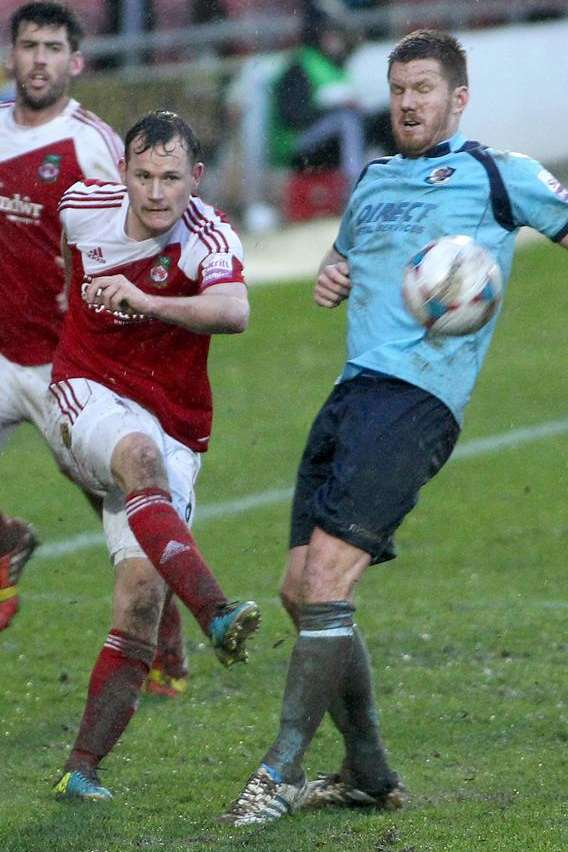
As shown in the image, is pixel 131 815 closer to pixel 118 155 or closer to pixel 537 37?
pixel 118 155

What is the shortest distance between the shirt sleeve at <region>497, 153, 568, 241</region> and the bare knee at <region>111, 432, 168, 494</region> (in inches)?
50.0

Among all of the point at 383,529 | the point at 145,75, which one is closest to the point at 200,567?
the point at 383,529

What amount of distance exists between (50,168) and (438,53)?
210 centimetres

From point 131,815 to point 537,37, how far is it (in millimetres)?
16210

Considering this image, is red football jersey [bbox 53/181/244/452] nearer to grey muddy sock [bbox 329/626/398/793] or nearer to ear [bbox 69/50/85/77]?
grey muddy sock [bbox 329/626/398/793]

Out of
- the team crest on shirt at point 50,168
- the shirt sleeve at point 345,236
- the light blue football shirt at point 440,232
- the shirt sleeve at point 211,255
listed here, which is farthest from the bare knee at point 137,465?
the team crest on shirt at point 50,168

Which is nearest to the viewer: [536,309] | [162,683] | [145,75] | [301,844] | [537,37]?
[301,844]

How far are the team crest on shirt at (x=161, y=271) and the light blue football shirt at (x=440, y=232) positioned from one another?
0.63m

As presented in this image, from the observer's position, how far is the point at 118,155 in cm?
680

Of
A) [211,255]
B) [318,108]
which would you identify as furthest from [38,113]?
[318,108]

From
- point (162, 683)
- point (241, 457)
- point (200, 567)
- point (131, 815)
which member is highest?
point (200, 567)

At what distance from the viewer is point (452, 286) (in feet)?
16.4

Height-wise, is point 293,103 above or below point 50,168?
below

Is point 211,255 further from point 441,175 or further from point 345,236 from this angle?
point 441,175
